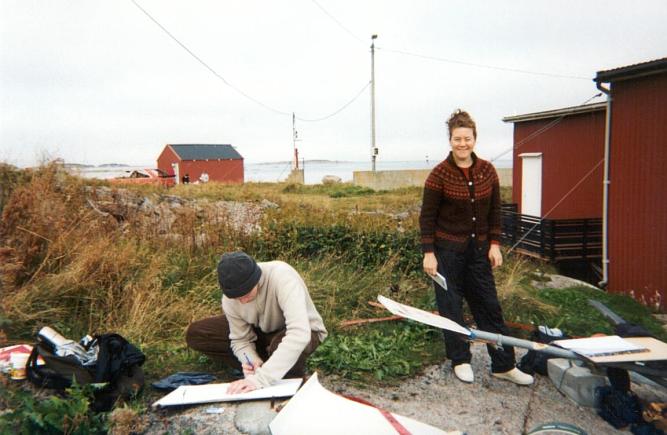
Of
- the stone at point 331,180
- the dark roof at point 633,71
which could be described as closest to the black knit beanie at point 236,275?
the dark roof at point 633,71

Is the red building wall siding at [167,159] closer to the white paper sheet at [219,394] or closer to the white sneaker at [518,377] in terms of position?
the white paper sheet at [219,394]

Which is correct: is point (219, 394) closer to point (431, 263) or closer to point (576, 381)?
point (431, 263)

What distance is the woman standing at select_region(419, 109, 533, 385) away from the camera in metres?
3.63

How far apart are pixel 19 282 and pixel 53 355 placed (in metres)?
2.13

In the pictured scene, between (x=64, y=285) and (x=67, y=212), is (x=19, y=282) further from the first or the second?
(x=67, y=212)

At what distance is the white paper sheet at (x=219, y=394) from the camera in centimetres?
291

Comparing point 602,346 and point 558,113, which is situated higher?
point 558,113

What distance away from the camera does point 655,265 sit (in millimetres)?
8344

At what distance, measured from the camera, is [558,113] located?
45.8 feet

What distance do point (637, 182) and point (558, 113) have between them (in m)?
5.84

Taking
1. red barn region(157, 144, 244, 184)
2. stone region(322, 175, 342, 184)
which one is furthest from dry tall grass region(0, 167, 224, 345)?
red barn region(157, 144, 244, 184)

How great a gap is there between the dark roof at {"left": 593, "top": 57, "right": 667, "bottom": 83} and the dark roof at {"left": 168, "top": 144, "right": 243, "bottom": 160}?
113 feet

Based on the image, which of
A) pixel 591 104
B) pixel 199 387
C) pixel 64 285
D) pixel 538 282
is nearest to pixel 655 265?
pixel 538 282

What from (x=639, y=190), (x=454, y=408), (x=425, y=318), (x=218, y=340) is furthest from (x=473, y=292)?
(x=639, y=190)
